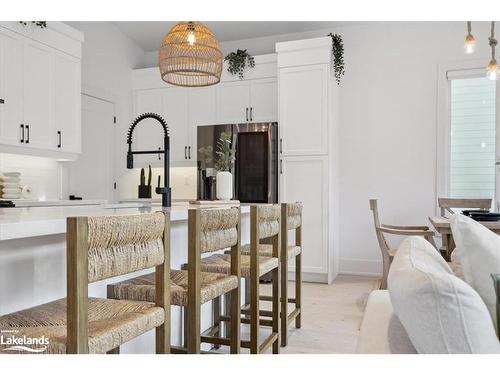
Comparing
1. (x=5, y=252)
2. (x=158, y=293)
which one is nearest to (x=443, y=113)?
(x=158, y=293)

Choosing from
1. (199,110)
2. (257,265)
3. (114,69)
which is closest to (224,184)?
(257,265)

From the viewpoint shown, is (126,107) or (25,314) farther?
(126,107)

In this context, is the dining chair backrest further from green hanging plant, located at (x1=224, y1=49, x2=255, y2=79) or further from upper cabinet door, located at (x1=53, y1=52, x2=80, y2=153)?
upper cabinet door, located at (x1=53, y1=52, x2=80, y2=153)

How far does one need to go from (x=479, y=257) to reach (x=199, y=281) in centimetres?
98

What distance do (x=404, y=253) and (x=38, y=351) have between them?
110cm

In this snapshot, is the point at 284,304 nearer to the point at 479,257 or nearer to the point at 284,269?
the point at 284,269

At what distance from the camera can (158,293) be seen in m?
1.46

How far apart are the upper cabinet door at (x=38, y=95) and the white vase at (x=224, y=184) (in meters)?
1.94

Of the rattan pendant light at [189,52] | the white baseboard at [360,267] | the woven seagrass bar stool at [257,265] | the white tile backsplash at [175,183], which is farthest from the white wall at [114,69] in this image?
the woven seagrass bar stool at [257,265]

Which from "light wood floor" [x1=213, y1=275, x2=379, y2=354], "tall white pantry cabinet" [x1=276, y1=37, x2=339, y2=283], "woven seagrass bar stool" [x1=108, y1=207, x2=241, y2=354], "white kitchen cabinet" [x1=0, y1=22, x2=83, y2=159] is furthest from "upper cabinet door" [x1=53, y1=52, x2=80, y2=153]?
"woven seagrass bar stool" [x1=108, y1=207, x2=241, y2=354]

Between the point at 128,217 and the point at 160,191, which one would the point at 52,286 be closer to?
the point at 128,217

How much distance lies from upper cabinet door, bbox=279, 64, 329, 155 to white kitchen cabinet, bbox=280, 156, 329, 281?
0.13 metres

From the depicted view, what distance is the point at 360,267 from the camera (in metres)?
5.18
